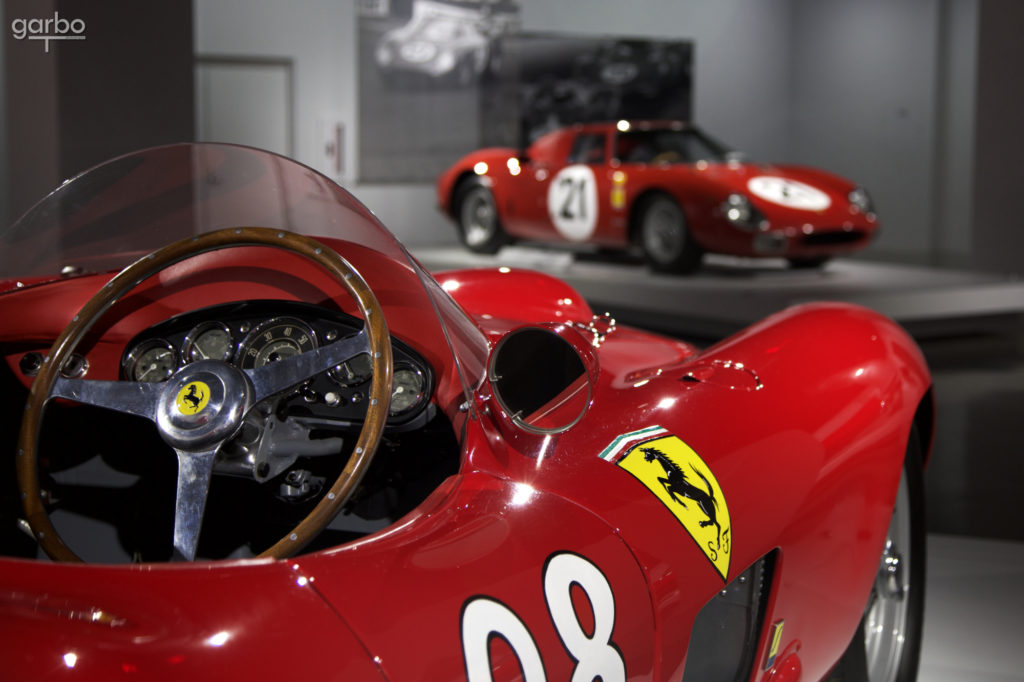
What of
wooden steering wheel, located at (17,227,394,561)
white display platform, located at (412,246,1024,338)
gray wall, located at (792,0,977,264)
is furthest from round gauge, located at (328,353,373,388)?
gray wall, located at (792,0,977,264)

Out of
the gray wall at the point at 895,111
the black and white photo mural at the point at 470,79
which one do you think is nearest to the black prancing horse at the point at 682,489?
the black and white photo mural at the point at 470,79

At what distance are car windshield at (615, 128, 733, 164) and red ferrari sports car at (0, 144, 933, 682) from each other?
5633mm

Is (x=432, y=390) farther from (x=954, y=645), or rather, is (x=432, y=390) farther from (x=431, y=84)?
(x=431, y=84)

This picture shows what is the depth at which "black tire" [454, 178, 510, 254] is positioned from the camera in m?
8.45

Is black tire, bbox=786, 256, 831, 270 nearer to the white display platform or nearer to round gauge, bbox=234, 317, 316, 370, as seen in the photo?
the white display platform

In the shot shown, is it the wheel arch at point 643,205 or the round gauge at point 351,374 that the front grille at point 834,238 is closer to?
the wheel arch at point 643,205

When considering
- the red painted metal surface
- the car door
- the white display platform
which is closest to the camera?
the white display platform

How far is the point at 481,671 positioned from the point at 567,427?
0.38m

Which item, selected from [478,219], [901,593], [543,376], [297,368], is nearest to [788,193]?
[478,219]

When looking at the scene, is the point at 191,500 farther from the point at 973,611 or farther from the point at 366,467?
the point at 973,611

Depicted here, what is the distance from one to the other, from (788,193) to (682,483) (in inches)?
223

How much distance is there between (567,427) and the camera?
4.50ft

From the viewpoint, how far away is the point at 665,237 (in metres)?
7.31

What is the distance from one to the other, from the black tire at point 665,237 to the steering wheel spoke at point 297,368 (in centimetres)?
593
